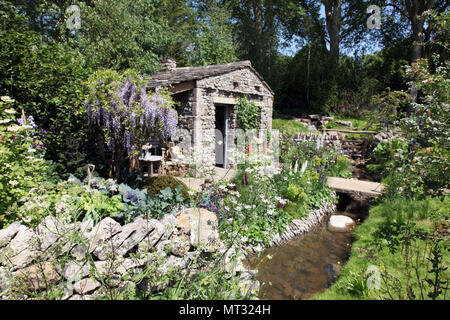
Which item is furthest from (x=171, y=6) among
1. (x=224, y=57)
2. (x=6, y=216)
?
(x=6, y=216)

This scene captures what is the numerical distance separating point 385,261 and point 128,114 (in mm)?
4569

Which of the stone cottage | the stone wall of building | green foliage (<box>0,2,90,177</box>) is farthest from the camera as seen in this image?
the stone wall of building

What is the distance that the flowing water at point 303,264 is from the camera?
3.60 metres

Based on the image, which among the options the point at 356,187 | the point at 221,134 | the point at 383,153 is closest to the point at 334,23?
the point at 383,153

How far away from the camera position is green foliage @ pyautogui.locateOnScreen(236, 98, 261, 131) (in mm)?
9156

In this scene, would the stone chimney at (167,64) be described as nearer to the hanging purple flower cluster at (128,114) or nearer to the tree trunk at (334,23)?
the hanging purple flower cluster at (128,114)

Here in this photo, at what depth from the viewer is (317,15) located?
19562 millimetres

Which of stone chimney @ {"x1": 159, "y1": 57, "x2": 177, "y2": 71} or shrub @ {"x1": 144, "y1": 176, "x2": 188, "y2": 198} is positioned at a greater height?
stone chimney @ {"x1": 159, "y1": 57, "x2": 177, "y2": 71}

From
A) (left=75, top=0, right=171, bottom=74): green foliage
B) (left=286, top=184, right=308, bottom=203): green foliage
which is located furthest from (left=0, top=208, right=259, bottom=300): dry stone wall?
(left=75, top=0, right=171, bottom=74): green foliage

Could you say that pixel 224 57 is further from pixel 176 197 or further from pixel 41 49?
pixel 176 197

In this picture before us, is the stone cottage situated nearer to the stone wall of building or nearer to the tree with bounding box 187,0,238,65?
the stone wall of building

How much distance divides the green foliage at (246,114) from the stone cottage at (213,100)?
0.59 ft

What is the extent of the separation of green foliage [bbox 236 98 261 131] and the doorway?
0.44 m
